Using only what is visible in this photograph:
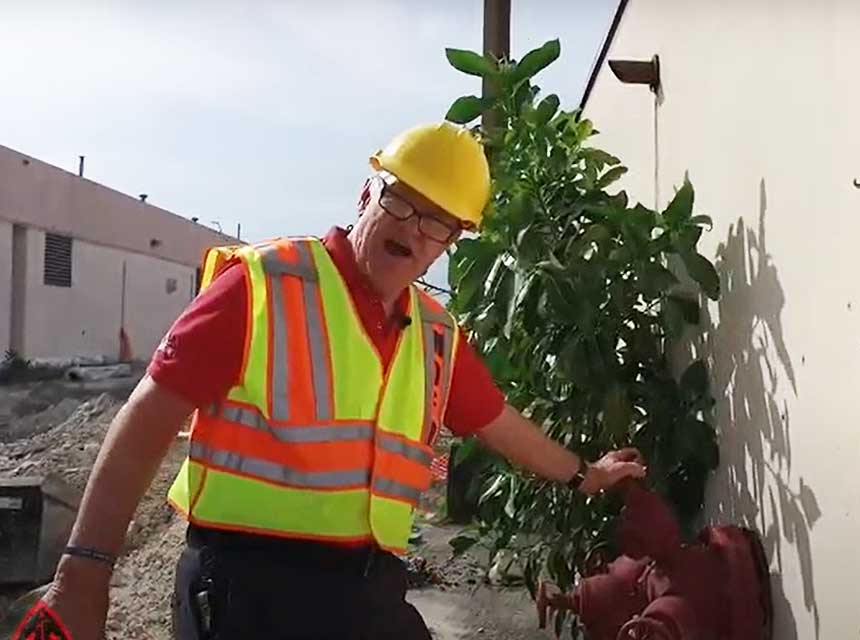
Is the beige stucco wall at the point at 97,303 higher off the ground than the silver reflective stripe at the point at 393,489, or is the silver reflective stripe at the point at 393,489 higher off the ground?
the beige stucco wall at the point at 97,303

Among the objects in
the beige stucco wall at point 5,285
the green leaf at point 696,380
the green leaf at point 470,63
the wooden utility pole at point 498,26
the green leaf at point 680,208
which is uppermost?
the beige stucco wall at point 5,285

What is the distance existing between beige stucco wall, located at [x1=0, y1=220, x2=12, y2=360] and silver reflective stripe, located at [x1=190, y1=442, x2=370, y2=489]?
20.0m

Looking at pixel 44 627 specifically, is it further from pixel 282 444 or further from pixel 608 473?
pixel 608 473

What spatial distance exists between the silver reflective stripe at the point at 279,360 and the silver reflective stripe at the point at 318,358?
0.17ft

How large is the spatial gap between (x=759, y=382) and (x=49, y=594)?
5.18ft

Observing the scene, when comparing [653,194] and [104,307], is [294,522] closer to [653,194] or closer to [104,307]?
[653,194]

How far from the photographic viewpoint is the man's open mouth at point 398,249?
214 cm

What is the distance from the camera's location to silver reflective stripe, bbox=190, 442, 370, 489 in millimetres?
1981

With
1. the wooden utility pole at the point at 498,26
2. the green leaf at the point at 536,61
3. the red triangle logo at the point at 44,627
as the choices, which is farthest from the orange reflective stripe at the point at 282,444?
the wooden utility pole at the point at 498,26

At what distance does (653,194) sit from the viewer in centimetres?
374

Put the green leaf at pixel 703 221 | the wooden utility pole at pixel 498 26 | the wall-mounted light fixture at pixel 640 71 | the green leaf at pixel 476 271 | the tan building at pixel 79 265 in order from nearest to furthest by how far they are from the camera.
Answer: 1. the green leaf at pixel 703 221
2. the green leaf at pixel 476 271
3. the wall-mounted light fixture at pixel 640 71
4. the wooden utility pole at pixel 498 26
5. the tan building at pixel 79 265

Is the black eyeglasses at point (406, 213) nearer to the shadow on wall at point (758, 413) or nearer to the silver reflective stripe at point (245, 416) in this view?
the silver reflective stripe at point (245, 416)

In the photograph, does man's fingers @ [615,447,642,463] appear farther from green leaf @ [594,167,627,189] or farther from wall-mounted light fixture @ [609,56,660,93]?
wall-mounted light fixture @ [609,56,660,93]

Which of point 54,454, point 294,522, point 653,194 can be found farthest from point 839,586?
point 54,454
